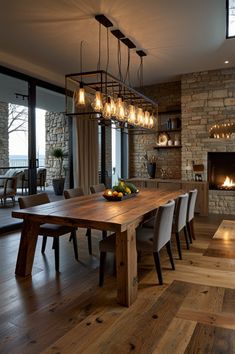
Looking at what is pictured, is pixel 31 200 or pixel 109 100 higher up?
pixel 109 100

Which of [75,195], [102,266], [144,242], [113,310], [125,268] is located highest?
[75,195]

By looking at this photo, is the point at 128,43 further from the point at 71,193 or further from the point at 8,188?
the point at 8,188

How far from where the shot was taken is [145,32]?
13.9 ft

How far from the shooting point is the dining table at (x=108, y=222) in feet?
8.29

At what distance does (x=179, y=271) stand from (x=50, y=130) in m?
7.11

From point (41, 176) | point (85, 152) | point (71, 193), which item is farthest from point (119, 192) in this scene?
point (41, 176)

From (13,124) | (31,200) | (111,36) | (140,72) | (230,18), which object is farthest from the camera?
(13,124)

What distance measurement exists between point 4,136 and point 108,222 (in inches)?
201

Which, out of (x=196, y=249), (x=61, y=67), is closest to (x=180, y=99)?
(x=61, y=67)

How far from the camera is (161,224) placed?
9.46 feet

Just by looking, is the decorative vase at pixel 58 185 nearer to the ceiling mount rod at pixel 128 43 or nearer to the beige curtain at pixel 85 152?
the beige curtain at pixel 85 152

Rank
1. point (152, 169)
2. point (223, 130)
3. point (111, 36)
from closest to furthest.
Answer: point (111, 36), point (223, 130), point (152, 169)

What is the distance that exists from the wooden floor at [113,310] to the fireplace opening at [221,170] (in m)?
3.15

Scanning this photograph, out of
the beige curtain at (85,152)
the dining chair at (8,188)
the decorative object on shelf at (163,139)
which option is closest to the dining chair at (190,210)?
the beige curtain at (85,152)
